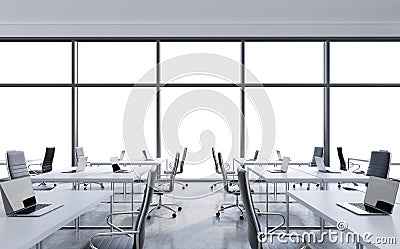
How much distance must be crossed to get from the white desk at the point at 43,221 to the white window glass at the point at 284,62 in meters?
5.77

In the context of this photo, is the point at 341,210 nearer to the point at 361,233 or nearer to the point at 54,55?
the point at 361,233

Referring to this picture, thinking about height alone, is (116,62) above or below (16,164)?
above

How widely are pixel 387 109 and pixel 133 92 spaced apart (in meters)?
5.42

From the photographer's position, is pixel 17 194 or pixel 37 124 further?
pixel 37 124

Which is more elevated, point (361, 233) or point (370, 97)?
point (370, 97)

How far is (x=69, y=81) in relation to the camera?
782 cm

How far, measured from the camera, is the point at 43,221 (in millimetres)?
1926

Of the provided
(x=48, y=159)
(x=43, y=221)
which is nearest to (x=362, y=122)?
(x=48, y=159)

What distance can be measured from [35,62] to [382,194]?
296 inches
